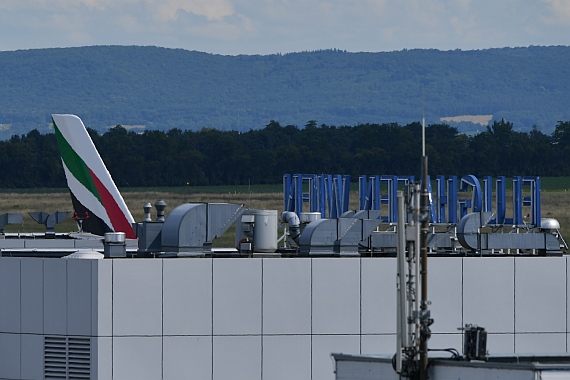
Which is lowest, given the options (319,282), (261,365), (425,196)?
(261,365)

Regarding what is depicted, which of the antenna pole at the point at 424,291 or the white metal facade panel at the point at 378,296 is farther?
the white metal facade panel at the point at 378,296

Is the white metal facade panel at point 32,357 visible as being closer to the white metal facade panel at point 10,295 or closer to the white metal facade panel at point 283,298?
the white metal facade panel at point 10,295

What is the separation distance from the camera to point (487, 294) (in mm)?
43219

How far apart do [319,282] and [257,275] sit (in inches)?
80.3

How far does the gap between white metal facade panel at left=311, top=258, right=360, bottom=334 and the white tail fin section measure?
94.1 feet

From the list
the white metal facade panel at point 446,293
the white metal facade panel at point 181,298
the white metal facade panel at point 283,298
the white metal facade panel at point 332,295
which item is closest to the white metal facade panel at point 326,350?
the white metal facade panel at point 332,295

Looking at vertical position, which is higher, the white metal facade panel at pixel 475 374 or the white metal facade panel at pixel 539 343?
the white metal facade panel at pixel 475 374

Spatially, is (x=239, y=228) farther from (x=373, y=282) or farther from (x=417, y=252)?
(x=417, y=252)

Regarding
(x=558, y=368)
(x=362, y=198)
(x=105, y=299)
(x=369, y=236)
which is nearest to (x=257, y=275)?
(x=105, y=299)

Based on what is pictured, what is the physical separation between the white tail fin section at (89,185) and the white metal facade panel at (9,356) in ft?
85.9

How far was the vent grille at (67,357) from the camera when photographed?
4141cm

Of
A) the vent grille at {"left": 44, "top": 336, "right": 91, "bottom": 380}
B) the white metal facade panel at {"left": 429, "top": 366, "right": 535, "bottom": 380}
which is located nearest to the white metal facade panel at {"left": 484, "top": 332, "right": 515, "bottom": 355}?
the white metal facade panel at {"left": 429, "top": 366, "right": 535, "bottom": 380}

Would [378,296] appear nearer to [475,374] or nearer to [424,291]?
[424,291]

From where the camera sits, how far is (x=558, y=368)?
1122 inches
